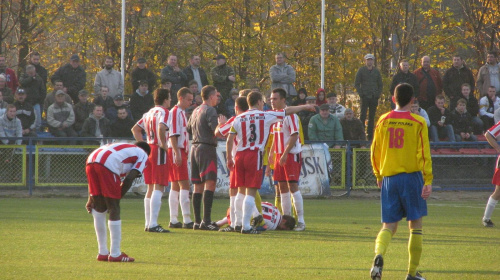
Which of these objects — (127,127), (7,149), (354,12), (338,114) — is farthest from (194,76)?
(354,12)

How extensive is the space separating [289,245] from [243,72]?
59.0 feet

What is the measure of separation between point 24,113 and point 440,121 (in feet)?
35.5

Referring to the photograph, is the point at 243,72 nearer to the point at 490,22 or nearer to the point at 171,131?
the point at 490,22

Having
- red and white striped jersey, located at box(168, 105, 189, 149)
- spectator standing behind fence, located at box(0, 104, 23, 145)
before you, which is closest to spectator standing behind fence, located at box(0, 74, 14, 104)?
spectator standing behind fence, located at box(0, 104, 23, 145)

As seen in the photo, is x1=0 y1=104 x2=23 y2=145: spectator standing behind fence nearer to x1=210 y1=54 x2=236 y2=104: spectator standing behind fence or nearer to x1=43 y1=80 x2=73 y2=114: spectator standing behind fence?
x1=43 y1=80 x2=73 y2=114: spectator standing behind fence

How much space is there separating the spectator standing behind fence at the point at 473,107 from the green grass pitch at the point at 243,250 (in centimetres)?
720

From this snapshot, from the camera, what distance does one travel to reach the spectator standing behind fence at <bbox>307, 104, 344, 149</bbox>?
65.8 ft

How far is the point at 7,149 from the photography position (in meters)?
18.8

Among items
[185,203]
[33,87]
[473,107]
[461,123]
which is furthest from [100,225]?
[473,107]

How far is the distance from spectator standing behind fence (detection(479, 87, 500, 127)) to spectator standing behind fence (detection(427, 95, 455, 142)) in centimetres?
126

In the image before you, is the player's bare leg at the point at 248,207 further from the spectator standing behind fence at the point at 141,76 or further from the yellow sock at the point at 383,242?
the spectator standing behind fence at the point at 141,76

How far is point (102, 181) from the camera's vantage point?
875cm

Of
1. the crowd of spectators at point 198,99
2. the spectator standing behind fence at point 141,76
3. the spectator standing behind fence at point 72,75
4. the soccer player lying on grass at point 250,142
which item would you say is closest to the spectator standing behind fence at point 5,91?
the crowd of spectators at point 198,99

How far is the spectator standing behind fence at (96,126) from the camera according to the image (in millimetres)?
19953
